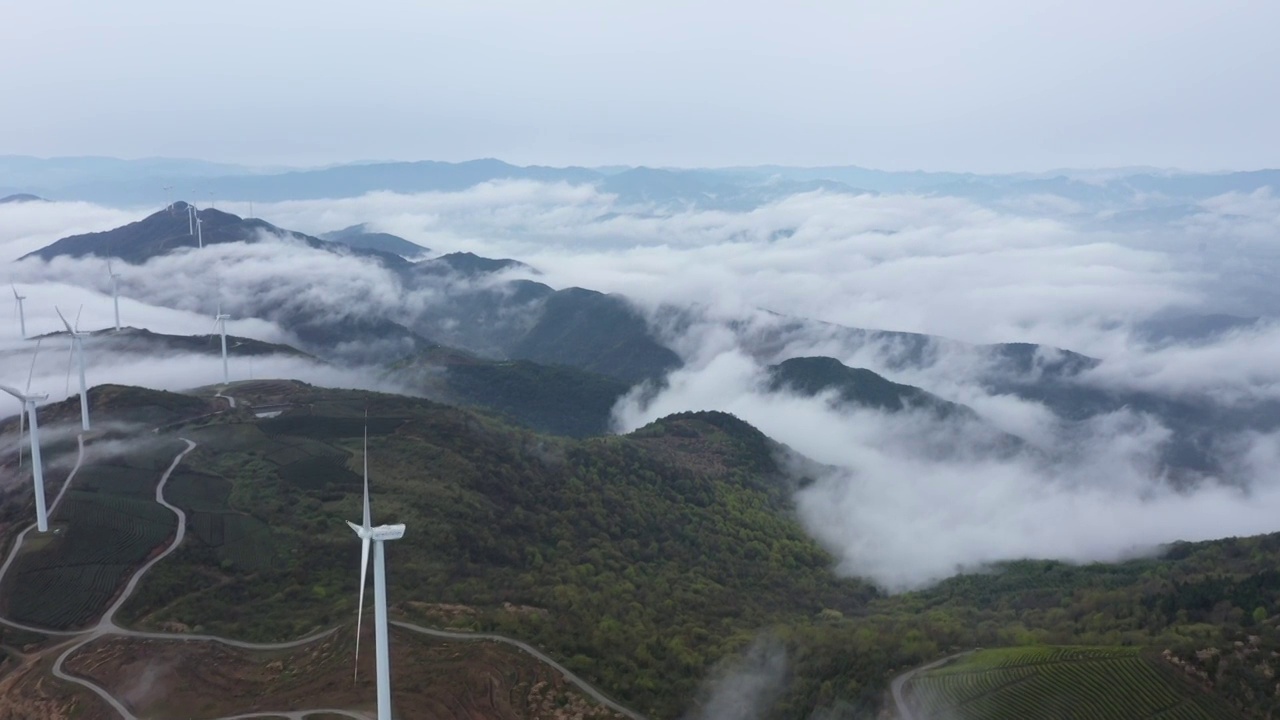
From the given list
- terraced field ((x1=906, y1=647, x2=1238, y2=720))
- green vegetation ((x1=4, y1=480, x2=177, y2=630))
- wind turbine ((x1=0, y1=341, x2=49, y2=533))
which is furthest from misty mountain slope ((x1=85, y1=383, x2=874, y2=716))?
terraced field ((x1=906, y1=647, x2=1238, y2=720))

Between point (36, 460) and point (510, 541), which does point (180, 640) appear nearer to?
point (36, 460)

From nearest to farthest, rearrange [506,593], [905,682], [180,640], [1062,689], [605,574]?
1. [1062,689]
2. [905,682]
3. [180,640]
4. [506,593]
5. [605,574]

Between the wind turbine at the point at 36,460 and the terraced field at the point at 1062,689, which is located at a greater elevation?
the wind turbine at the point at 36,460

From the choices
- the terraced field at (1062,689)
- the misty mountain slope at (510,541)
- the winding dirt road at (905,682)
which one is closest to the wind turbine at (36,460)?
the misty mountain slope at (510,541)

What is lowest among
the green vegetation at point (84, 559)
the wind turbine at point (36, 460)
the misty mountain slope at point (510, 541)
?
the misty mountain slope at point (510, 541)

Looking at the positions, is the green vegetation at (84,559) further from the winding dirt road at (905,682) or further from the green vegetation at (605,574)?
the winding dirt road at (905,682)

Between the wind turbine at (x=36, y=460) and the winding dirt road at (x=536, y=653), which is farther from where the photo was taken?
the wind turbine at (x=36, y=460)

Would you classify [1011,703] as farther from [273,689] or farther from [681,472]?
[681,472]

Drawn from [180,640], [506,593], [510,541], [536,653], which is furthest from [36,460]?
[536,653]

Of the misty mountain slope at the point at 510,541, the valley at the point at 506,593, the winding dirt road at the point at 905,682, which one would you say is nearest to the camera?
the valley at the point at 506,593
